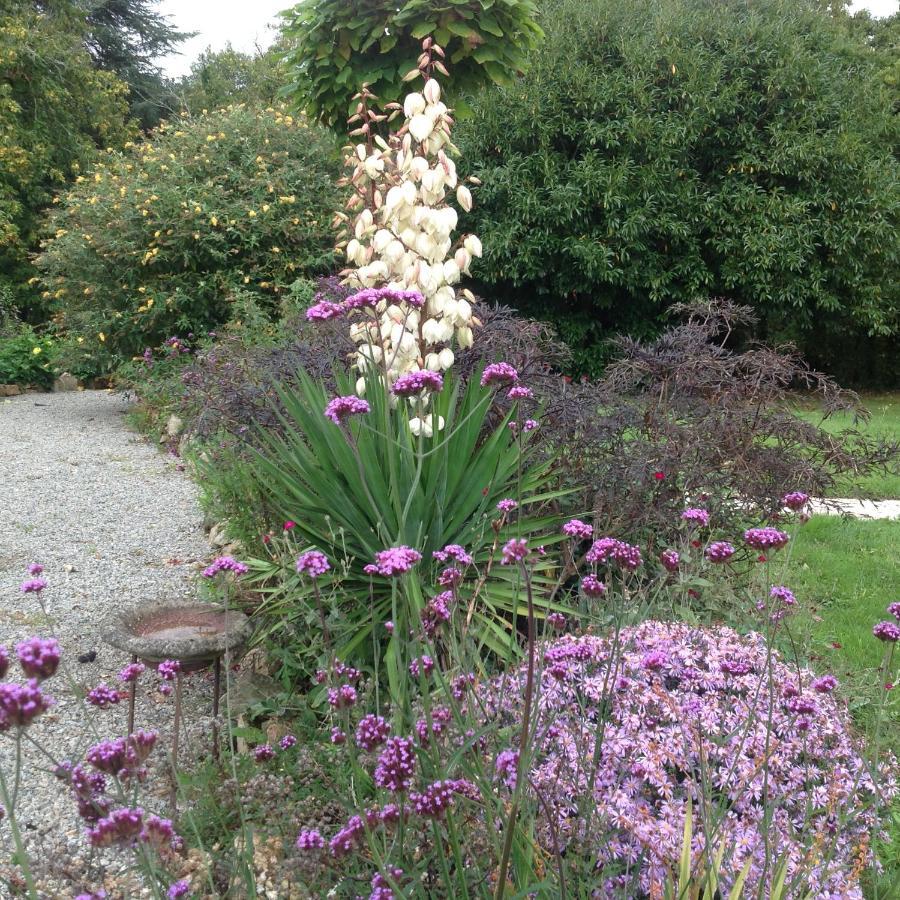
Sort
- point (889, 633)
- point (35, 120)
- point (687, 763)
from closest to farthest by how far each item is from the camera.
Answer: point (889, 633) < point (687, 763) < point (35, 120)

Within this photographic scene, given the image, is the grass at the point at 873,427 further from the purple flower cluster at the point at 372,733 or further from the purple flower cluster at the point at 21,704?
the purple flower cluster at the point at 21,704

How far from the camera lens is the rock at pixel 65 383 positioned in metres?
15.3

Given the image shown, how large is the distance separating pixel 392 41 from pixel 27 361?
12.1 m

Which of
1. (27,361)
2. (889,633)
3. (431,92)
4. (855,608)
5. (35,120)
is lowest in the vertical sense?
(27,361)

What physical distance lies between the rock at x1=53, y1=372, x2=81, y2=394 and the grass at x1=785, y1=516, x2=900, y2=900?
1341 centimetres

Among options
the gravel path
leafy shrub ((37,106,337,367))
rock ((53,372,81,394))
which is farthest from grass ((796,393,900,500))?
rock ((53,372,81,394))

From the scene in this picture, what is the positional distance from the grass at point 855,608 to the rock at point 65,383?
1341 cm

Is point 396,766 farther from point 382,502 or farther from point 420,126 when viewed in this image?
point 420,126

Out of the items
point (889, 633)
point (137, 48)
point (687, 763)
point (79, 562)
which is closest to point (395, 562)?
point (687, 763)

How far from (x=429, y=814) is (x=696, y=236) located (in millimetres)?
11908

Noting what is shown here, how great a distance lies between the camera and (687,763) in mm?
1892

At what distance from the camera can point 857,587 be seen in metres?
4.78

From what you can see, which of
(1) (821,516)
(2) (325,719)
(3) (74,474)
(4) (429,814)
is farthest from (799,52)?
(4) (429,814)

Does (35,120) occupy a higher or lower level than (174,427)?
higher
